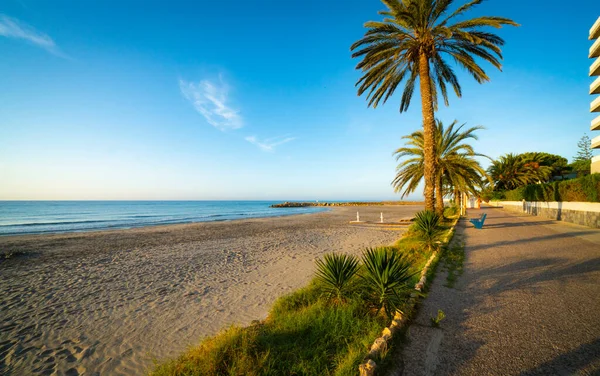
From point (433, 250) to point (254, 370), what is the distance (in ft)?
25.0

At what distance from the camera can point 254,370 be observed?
278cm

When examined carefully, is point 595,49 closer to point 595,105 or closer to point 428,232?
point 595,105

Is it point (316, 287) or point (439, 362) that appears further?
point (316, 287)

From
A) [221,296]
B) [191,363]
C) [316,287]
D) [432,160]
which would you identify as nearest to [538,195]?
[432,160]

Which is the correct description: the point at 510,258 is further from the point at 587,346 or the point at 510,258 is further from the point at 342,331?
the point at 342,331

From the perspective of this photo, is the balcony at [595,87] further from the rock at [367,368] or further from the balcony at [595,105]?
the rock at [367,368]

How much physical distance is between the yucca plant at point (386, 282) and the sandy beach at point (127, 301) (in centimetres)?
253

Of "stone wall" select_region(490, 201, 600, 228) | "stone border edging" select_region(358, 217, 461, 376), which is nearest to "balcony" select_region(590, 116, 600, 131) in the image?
"stone wall" select_region(490, 201, 600, 228)

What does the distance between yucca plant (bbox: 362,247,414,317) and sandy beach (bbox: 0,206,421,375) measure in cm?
253

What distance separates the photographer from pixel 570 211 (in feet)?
53.8

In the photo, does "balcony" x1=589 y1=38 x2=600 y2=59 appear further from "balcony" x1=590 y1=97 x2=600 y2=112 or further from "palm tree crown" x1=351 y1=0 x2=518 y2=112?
"palm tree crown" x1=351 y1=0 x2=518 y2=112

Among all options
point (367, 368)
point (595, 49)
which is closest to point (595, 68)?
point (595, 49)

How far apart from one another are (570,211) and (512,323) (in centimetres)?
1955

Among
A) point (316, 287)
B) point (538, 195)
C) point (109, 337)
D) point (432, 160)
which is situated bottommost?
point (109, 337)
